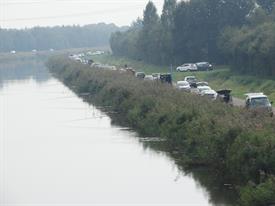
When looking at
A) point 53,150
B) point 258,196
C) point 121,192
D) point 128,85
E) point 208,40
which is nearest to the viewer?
point 258,196

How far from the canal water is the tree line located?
735 inches

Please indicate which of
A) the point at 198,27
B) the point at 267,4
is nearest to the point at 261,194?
the point at 198,27

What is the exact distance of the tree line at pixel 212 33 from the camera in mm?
70062

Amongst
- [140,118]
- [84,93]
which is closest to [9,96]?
[84,93]

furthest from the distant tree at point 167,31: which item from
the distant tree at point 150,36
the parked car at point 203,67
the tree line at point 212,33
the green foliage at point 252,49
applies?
the green foliage at point 252,49

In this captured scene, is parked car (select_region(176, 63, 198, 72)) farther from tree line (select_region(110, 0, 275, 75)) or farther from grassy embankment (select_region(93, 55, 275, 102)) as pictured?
tree line (select_region(110, 0, 275, 75))

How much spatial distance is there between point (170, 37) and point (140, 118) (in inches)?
1830

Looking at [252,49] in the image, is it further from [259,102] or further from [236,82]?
[259,102]

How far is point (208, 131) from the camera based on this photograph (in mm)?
31750

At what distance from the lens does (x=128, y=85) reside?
58.6 m

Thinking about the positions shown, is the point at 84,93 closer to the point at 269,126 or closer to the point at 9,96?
the point at 9,96

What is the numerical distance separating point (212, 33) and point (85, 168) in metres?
54.3

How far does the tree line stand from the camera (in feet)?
230

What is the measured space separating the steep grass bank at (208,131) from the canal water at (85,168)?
3.93 ft
